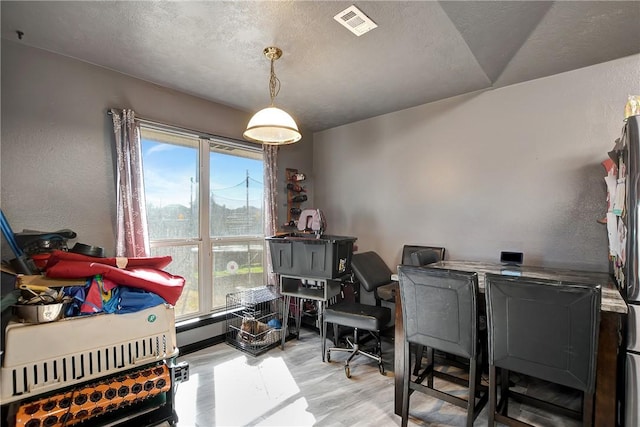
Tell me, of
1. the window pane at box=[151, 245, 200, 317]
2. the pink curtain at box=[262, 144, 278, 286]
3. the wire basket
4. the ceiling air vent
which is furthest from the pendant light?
the wire basket

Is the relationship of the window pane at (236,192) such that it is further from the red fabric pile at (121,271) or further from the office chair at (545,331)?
the office chair at (545,331)

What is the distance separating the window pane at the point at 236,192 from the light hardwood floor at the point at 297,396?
1380 mm

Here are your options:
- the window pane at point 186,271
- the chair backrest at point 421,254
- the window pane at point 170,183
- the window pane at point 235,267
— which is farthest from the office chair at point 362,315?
the window pane at point 170,183

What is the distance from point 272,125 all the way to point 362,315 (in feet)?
5.74

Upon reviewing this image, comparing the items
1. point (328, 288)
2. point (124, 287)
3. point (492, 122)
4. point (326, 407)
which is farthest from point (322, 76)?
point (326, 407)

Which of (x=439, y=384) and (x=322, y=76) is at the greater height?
(x=322, y=76)

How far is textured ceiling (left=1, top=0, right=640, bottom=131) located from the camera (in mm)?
1774

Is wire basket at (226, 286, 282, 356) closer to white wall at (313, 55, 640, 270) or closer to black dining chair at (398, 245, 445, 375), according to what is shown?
white wall at (313, 55, 640, 270)

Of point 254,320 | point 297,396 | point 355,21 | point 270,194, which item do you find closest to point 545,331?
point 297,396

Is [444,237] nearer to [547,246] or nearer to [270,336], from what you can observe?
[547,246]

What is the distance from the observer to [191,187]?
3.10 metres

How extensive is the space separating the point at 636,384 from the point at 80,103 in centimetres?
404

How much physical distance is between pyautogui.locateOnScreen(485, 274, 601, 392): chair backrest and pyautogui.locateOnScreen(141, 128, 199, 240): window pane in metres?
2.77

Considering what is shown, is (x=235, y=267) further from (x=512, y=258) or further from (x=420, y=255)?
(x=512, y=258)
